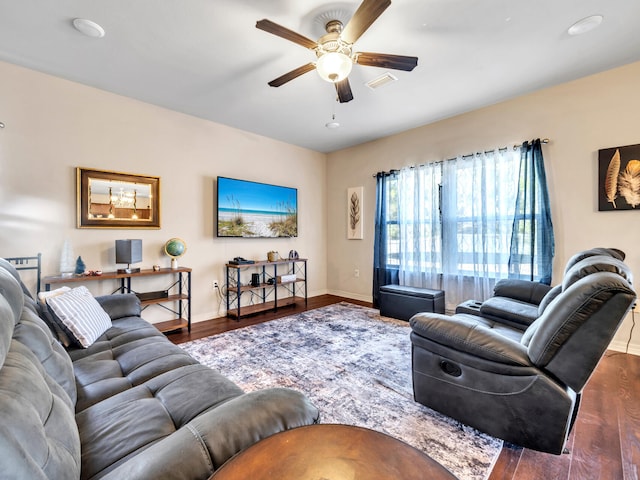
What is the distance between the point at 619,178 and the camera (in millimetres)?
2783

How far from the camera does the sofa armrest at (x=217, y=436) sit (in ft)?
2.24

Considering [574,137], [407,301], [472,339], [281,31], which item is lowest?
[407,301]

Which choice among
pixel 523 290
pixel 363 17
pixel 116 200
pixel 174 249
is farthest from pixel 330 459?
pixel 116 200

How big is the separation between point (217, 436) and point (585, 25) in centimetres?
349

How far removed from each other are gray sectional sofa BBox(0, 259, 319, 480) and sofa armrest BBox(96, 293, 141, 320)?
0.75 meters

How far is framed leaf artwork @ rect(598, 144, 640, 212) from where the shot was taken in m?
2.71

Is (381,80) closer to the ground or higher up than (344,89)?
higher up

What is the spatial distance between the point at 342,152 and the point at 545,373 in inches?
184

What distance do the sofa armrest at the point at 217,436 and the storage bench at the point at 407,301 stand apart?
3.00 metres

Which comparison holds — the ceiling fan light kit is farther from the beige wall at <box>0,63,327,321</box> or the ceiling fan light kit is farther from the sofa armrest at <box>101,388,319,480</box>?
the beige wall at <box>0,63,327,321</box>

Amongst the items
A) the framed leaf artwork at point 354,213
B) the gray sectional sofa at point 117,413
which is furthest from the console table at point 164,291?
the framed leaf artwork at point 354,213

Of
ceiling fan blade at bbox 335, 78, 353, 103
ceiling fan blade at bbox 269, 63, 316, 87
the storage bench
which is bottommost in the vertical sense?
the storage bench

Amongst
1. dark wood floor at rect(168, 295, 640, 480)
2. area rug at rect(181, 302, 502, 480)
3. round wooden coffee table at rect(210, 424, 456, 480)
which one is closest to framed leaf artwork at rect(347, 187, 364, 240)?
area rug at rect(181, 302, 502, 480)

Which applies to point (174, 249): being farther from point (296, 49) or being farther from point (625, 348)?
point (625, 348)
